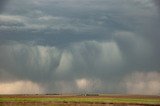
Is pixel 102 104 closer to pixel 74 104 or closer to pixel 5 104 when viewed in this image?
pixel 74 104

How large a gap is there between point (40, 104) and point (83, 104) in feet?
35.0

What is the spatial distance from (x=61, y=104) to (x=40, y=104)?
5198mm

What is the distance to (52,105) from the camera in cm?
9888

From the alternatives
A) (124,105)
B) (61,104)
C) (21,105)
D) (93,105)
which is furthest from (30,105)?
(124,105)

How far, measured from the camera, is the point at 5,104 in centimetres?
9606

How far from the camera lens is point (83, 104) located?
99312mm

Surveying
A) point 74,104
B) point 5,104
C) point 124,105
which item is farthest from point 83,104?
point 5,104

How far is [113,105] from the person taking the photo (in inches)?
3905

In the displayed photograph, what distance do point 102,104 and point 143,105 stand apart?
34.4 ft

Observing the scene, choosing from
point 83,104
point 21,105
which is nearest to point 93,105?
point 83,104

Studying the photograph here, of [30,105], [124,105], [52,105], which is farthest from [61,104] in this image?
[124,105]

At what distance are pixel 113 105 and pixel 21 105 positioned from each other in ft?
74.2

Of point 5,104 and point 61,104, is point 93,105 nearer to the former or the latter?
point 61,104

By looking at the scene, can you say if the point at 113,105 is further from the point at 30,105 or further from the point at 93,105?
the point at 30,105
